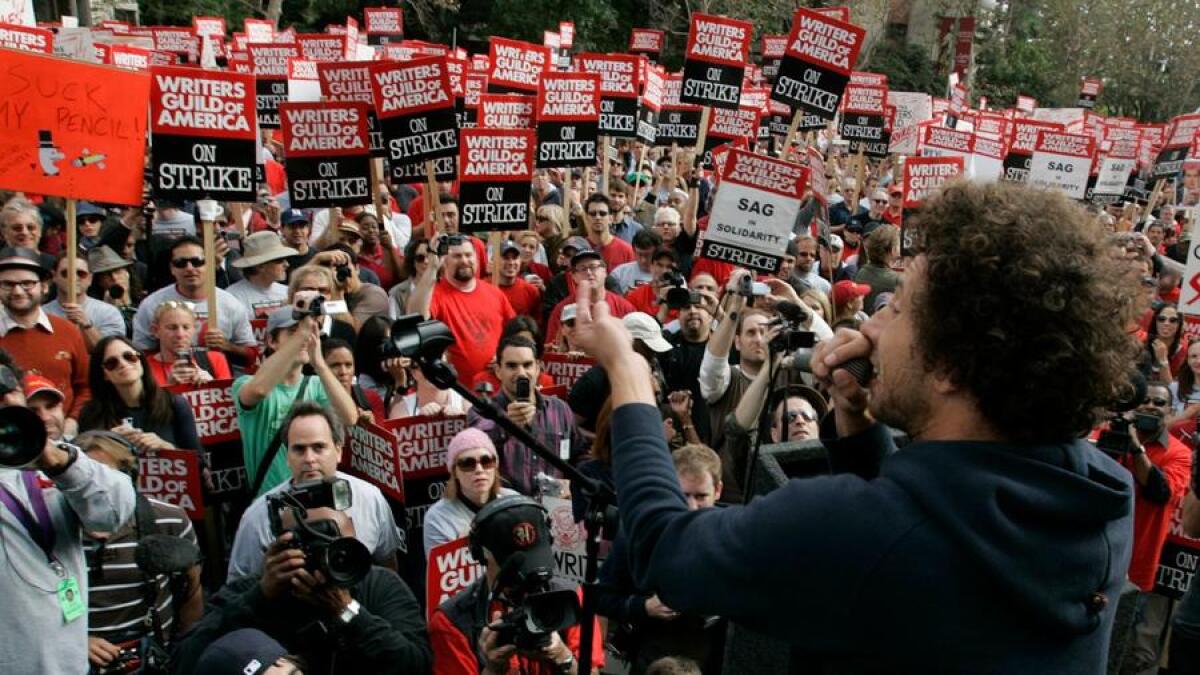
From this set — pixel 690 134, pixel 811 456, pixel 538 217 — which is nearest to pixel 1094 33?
pixel 690 134

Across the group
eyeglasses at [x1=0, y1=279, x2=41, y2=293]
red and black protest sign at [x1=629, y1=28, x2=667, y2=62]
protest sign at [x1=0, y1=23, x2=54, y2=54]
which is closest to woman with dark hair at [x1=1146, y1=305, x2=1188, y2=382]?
eyeglasses at [x1=0, y1=279, x2=41, y2=293]

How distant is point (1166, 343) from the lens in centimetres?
968

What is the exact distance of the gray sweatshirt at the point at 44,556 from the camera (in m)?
3.50

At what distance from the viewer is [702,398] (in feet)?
22.9

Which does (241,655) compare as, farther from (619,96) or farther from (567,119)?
(619,96)

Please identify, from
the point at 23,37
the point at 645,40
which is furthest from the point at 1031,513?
the point at 645,40

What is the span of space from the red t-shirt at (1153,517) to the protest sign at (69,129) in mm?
5976

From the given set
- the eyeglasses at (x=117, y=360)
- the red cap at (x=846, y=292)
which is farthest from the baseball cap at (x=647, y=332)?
the eyeglasses at (x=117, y=360)

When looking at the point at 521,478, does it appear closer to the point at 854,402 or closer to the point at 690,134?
the point at 854,402

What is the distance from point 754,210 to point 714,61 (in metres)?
4.69

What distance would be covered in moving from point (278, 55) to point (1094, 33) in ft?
145

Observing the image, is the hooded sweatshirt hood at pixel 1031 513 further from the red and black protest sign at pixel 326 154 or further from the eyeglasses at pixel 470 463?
the red and black protest sign at pixel 326 154

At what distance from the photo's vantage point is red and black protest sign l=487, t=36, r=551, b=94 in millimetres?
14258

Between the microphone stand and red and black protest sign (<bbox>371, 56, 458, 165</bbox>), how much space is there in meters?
7.63
